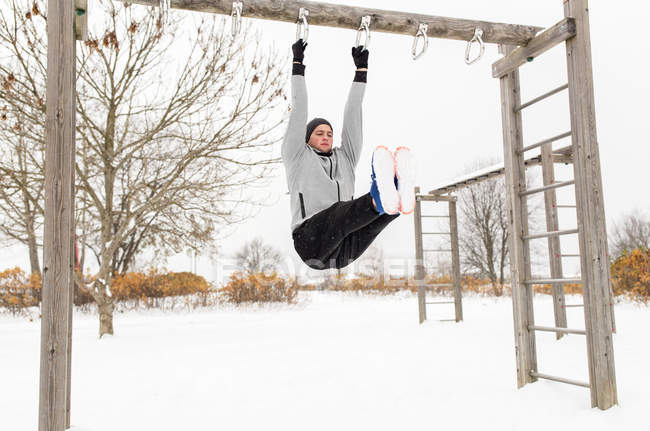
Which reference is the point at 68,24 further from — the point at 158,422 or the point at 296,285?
the point at 296,285

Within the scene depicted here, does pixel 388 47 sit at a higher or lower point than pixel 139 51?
lower

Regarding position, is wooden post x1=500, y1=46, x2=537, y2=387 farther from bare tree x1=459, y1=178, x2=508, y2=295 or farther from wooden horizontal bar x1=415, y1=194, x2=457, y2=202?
bare tree x1=459, y1=178, x2=508, y2=295

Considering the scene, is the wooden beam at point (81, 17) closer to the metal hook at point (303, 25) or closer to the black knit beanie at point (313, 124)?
the metal hook at point (303, 25)

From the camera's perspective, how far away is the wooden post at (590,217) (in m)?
3.43

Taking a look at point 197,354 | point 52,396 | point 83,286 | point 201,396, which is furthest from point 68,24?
point 83,286

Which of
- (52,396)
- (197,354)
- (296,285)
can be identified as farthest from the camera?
(296,285)

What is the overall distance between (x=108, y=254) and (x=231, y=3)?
6.07 metres

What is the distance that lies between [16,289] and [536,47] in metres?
12.3

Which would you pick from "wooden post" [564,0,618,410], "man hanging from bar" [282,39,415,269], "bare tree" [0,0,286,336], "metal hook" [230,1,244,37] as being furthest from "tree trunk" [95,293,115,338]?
"wooden post" [564,0,618,410]

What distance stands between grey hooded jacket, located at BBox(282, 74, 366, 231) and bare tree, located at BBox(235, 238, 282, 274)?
1019 inches

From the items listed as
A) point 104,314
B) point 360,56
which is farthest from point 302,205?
point 104,314

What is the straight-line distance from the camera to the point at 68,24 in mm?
3004

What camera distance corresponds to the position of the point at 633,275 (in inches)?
399

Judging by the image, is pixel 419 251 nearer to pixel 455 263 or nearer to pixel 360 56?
pixel 455 263
